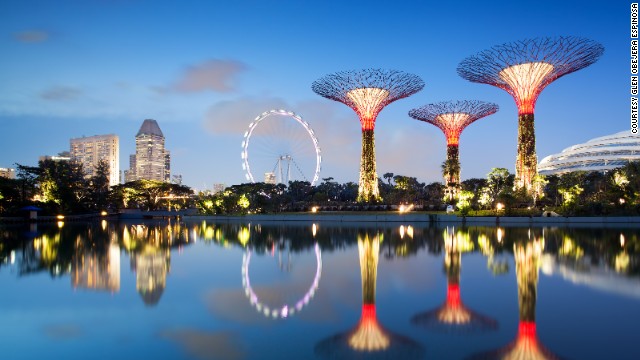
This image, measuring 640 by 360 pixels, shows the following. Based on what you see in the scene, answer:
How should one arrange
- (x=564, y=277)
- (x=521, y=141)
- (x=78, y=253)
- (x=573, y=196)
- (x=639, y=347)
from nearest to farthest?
(x=639, y=347) → (x=564, y=277) → (x=78, y=253) → (x=573, y=196) → (x=521, y=141)

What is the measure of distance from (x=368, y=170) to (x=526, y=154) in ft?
51.6

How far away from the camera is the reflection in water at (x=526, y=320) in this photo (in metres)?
6.40

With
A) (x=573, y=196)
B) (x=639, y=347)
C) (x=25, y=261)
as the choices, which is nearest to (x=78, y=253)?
(x=25, y=261)

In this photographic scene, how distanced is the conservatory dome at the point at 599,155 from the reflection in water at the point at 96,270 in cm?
7961

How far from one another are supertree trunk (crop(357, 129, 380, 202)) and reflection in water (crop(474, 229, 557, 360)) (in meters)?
34.8

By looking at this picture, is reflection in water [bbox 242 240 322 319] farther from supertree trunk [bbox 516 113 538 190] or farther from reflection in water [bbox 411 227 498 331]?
supertree trunk [bbox 516 113 538 190]

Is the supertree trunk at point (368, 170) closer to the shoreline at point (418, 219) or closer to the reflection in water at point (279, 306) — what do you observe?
the shoreline at point (418, 219)

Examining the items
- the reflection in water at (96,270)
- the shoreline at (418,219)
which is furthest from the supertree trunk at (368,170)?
the reflection in water at (96,270)

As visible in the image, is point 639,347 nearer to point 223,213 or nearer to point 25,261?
point 25,261

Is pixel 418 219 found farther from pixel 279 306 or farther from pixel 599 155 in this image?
pixel 599 155

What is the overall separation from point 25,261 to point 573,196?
39.3 meters

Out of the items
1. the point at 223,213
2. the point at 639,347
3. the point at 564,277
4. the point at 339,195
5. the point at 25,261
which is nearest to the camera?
the point at 639,347

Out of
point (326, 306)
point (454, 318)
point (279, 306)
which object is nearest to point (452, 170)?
point (326, 306)

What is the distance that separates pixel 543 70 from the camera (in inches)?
1678
